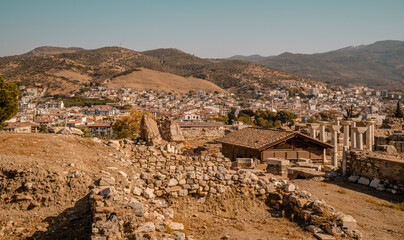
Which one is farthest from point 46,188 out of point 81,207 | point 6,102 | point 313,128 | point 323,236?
point 313,128

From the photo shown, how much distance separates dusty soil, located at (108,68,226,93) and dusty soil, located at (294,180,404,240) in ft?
490

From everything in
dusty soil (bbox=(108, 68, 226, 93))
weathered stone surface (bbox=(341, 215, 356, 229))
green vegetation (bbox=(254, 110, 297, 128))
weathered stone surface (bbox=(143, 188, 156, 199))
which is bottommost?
green vegetation (bbox=(254, 110, 297, 128))

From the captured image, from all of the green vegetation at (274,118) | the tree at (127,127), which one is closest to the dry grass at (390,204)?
the tree at (127,127)

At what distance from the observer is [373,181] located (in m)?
11.6

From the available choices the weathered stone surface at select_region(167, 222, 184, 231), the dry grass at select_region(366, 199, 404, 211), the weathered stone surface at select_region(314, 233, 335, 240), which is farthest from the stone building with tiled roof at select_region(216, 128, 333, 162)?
the weathered stone surface at select_region(167, 222, 184, 231)

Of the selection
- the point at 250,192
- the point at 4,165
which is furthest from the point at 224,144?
the point at 4,165

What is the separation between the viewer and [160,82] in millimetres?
167625

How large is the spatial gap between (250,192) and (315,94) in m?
168

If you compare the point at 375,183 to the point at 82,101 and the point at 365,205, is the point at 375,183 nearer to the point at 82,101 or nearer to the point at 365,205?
the point at 365,205

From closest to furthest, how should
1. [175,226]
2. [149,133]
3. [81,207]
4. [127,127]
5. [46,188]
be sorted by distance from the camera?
[175,226] → [81,207] → [46,188] → [149,133] → [127,127]

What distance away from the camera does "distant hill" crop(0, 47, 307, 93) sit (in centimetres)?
13662

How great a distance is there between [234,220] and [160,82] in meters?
164

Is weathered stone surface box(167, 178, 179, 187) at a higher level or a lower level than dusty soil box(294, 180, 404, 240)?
higher

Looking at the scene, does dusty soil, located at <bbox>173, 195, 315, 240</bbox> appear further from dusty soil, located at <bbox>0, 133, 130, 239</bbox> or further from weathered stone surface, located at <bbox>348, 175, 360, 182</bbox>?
weathered stone surface, located at <bbox>348, 175, 360, 182</bbox>
